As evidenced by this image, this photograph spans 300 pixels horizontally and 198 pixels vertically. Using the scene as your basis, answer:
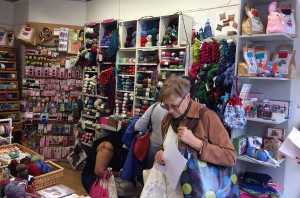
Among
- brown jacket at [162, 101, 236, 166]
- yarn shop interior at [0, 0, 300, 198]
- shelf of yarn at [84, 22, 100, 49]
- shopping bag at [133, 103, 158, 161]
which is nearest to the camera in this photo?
brown jacket at [162, 101, 236, 166]

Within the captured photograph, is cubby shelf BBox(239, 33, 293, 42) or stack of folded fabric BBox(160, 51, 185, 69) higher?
cubby shelf BBox(239, 33, 293, 42)

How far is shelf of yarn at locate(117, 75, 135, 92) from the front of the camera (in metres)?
4.76

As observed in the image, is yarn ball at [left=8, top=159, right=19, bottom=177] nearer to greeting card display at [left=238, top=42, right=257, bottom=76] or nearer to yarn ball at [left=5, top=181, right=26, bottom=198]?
yarn ball at [left=5, top=181, right=26, bottom=198]

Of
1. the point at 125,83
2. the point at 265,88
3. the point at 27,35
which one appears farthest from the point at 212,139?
the point at 27,35

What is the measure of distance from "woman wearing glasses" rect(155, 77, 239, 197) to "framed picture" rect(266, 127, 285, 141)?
151 centimetres

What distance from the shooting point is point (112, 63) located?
16.8 ft

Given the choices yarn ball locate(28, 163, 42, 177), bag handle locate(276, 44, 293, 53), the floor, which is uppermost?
bag handle locate(276, 44, 293, 53)

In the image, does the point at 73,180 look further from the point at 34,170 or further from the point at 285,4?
the point at 285,4

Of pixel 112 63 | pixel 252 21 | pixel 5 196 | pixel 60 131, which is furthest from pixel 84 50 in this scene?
pixel 5 196

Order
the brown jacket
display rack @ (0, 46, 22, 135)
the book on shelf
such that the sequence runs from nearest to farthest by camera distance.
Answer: the brown jacket
the book on shelf
display rack @ (0, 46, 22, 135)

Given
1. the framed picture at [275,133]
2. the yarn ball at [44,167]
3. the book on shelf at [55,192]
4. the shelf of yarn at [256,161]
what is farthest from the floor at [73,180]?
the framed picture at [275,133]

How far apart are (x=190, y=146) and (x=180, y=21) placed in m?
2.66

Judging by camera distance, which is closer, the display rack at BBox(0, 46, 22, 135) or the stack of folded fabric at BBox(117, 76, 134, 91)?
the stack of folded fabric at BBox(117, 76, 134, 91)

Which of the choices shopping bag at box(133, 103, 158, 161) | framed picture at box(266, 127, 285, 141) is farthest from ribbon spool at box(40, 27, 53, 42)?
framed picture at box(266, 127, 285, 141)
